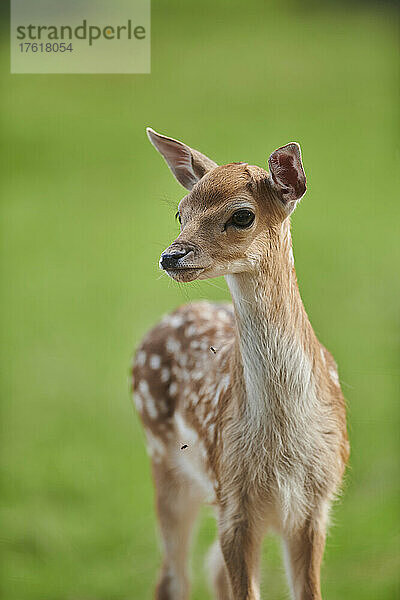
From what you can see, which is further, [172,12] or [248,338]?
[172,12]

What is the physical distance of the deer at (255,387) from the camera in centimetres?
81

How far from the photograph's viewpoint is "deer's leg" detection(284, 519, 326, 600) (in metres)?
1.05

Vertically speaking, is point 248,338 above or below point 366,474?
above

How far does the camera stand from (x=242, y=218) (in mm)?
823

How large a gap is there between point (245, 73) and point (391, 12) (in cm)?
32

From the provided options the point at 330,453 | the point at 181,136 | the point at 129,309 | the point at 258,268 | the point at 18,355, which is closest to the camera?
the point at 258,268

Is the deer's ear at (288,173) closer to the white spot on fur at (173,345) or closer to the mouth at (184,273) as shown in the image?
the mouth at (184,273)

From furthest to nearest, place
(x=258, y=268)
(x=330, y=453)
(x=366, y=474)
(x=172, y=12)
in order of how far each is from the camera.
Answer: (x=366, y=474) → (x=172, y=12) → (x=330, y=453) → (x=258, y=268)

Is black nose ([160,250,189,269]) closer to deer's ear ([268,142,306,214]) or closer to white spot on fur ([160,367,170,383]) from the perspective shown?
deer's ear ([268,142,306,214])

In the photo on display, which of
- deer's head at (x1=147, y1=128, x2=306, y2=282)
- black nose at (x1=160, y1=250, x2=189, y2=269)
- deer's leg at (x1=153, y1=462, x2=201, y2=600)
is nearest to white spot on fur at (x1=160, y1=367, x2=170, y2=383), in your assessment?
deer's leg at (x1=153, y1=462, x2=201, y2=600)

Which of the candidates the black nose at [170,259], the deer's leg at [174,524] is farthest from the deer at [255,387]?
the deer's leg at [174,524]

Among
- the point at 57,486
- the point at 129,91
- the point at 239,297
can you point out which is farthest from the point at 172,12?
the point at 57,486

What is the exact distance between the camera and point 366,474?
2135 millimetres

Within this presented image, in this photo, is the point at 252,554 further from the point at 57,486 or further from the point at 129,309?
the point at 129,309
